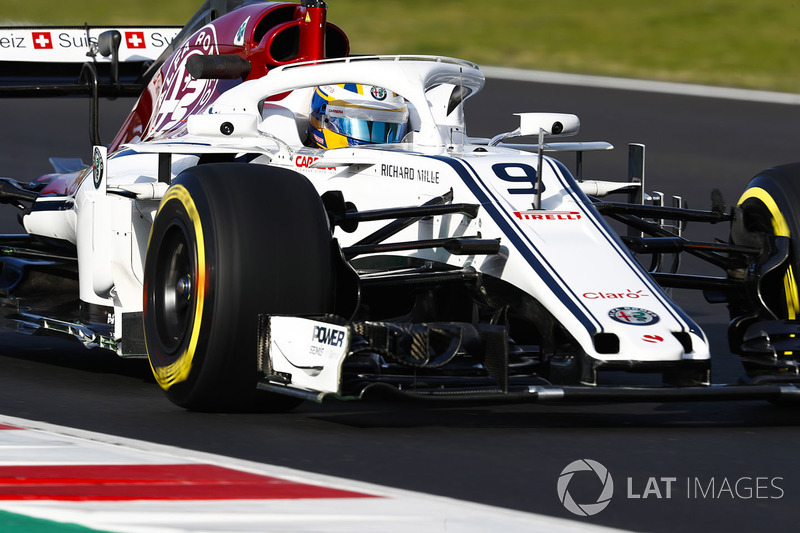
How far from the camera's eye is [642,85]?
1978 centimetres

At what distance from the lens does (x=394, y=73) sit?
7484mm

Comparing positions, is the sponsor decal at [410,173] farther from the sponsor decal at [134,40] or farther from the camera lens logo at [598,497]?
the sponsor decal at [134,40]

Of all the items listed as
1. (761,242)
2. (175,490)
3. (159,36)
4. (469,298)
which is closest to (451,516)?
(175,490)

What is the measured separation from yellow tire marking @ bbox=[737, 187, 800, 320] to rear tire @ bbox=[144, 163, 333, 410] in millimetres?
2374

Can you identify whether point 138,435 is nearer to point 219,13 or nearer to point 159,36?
point 219,13


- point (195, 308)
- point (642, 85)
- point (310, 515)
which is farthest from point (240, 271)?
point (642, 85)

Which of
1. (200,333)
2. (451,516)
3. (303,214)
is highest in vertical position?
(303,214)

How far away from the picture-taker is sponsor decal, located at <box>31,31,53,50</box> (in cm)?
999

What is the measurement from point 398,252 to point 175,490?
8.83ft

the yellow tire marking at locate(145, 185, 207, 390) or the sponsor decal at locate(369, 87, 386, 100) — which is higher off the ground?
the sponsor decal at locate(369, 87, 386, 100)

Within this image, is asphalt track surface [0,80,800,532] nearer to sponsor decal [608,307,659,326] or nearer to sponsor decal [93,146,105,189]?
sponsor decal [608,307,659,326]

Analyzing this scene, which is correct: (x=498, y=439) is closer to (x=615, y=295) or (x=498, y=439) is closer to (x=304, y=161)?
(x=615, y=295)

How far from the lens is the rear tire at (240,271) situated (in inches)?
237

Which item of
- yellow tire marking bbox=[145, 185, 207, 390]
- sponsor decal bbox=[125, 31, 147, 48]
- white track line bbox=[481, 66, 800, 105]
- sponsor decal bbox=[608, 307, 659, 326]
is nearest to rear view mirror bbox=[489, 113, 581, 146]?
sponsor decal bbox=[608, 307, 659, 326]
